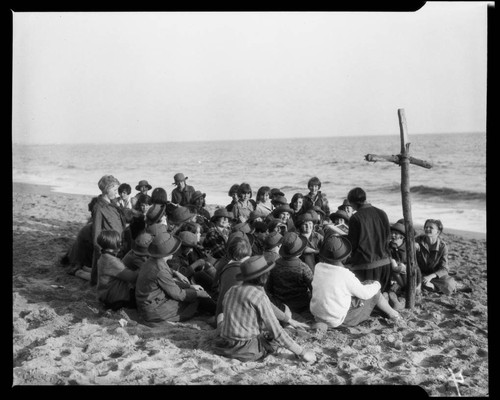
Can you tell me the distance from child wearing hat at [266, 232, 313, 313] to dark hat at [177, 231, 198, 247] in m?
1.20

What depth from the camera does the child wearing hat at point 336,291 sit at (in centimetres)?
551

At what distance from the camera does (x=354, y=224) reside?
248 inches

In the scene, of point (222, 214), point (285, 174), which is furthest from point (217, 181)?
point (222, 214)

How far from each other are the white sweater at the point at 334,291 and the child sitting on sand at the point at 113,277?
203 cm

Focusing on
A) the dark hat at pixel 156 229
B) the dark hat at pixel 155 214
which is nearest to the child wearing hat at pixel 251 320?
the dark hat at pixel 156 229

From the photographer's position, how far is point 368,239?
6.31 meters

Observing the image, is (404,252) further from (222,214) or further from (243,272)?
(243,272)

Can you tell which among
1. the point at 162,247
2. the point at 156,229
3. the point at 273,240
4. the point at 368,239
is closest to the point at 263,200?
the point at 156,229

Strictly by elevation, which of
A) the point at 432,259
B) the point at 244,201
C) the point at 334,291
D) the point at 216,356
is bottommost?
the point at 216,356

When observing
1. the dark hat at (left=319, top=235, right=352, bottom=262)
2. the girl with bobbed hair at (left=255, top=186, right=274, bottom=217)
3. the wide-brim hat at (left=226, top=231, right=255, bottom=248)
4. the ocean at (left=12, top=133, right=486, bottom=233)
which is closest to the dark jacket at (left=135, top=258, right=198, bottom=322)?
the wide-brim hat at (left=226, top=231, right=255, bottom=248)

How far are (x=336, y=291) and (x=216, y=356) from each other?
1.38 metres

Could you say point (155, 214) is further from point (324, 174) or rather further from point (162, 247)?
point (324, 174)

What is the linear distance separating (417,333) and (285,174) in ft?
109

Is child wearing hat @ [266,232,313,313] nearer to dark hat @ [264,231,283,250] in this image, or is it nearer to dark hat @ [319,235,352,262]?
dark hat @ [264,231,283,250]
